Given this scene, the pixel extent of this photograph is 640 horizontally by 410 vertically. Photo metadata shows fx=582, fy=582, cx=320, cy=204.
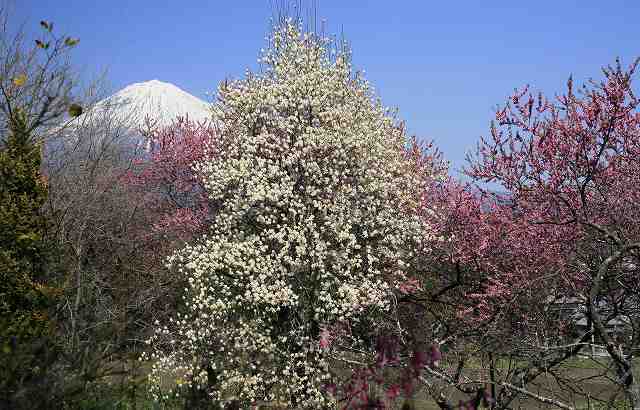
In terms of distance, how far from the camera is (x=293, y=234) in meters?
11.6

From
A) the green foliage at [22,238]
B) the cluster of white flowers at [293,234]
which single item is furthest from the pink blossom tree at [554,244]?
the green foliage at [22,238]

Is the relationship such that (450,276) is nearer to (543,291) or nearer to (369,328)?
(369,328)

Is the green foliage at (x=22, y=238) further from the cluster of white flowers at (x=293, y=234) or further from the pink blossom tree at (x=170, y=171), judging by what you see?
the pink blossom tree at (x=170, y=171)

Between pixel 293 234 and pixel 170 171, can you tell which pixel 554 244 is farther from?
pixel 170 171

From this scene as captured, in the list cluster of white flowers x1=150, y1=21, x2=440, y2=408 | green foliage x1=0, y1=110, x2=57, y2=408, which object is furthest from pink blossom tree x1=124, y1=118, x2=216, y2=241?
cluster of white flowers x1=150, y1=21, x2=440, y2=408

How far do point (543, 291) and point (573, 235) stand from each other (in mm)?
1182

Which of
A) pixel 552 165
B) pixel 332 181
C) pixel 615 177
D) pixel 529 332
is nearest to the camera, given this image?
pixel 552 165

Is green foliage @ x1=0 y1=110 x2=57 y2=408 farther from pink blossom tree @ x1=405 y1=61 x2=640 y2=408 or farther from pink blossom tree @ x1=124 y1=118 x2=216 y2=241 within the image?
pink blossom tree @ x1=405 y1=61 x2=640 y2=408

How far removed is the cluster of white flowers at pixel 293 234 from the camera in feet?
38.3

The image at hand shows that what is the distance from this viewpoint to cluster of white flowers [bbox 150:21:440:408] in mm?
11680

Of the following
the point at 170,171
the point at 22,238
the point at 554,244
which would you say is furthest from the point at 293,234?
the point at 170,171

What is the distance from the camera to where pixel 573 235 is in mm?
10656

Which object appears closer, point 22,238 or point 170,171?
point 22,238

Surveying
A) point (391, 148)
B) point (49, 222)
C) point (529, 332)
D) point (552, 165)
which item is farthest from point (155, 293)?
point (552, 165)
